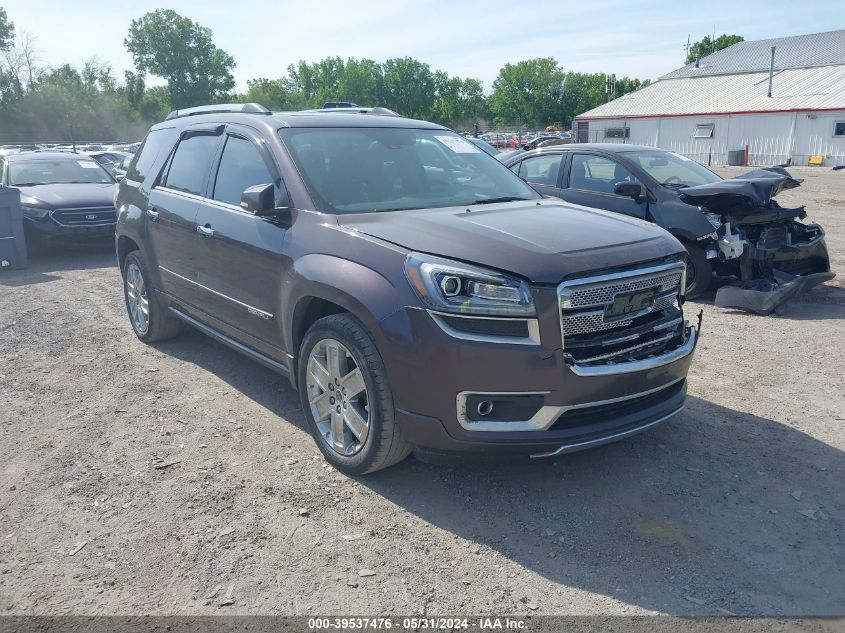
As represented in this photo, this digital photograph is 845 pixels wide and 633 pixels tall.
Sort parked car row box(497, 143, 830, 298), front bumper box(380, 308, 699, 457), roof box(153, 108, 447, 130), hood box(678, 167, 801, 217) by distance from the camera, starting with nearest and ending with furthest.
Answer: front bumper box(380, 308, 699, 457) < roof box(153, 108, 447, 130) < hood box(678, 167, 801, 217) < parked car row box(497, 143, 830, 298)

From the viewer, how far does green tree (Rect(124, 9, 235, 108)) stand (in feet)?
322

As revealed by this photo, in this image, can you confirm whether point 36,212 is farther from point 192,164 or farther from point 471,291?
point 471,291

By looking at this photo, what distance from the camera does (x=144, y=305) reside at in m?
6.25

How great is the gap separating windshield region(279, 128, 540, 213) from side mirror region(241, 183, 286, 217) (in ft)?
0.77

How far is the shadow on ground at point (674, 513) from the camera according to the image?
9.58ft

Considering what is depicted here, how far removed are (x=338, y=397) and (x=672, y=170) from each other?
6.09m

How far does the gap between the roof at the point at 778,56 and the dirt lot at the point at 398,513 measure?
49957 mm

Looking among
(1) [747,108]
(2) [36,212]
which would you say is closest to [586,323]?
(2) [36,212]

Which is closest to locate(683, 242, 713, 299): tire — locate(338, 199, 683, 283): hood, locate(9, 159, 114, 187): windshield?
locate(338, 199, 683, 283): hood

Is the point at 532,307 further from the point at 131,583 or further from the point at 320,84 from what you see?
the point at 320,84

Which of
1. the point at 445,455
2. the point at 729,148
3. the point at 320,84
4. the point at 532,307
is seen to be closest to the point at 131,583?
the point at 445,455

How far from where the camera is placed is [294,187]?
4160mm

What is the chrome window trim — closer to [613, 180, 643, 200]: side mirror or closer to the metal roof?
[613, 180, 643, 200]: side mirror

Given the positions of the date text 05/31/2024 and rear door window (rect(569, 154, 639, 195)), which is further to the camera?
rear door window (rect(569, 154, 639, 195))
